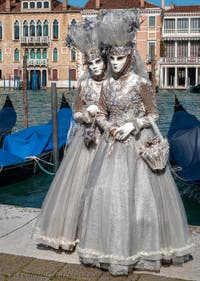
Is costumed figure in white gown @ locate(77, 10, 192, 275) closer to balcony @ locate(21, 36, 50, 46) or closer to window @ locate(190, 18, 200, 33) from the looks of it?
window @ locate(190, 18, 200, 33)

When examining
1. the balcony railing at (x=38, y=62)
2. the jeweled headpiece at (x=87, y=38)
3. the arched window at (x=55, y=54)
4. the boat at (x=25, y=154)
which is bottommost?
the boat at (x=25, y=154)

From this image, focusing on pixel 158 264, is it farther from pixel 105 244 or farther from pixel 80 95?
pixel 80 95

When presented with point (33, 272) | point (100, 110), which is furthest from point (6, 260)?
point (100, 110)

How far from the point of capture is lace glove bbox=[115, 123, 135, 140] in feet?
6.32

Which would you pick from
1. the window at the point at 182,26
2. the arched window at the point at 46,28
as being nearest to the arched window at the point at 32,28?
the arched window at the point at 46,28

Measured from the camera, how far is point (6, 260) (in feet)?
6.78

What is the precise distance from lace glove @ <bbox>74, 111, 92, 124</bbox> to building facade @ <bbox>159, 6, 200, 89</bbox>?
27.6 metres

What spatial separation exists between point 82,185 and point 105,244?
0.32 m

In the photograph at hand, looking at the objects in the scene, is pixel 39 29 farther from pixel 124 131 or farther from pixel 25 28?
pixel 124 131

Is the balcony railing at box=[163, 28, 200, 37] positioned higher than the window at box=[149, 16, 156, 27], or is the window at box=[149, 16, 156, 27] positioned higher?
the window at box=[149, 16, 156, 27]

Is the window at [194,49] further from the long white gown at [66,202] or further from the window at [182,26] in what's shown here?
the long white gown at [66,202]

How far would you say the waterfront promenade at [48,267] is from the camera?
1.90m

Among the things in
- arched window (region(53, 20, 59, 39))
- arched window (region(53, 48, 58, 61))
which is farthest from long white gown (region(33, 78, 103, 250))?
arched window (region(53, 20, 59, 39))

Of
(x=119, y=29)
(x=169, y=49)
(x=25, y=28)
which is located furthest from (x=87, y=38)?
(x=25, y=28)
